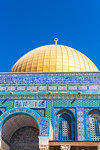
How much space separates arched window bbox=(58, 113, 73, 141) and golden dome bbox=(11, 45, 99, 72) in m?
4.61

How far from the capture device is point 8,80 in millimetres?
15062

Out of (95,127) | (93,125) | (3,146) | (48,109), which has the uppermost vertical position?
(48,109)

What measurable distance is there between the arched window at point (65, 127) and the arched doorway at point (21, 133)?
1.41 metres

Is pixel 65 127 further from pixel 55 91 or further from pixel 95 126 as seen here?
pixel 55 91

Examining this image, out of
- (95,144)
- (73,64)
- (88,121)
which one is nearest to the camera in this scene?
(95,144)

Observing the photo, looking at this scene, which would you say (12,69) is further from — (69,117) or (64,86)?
(69,117)

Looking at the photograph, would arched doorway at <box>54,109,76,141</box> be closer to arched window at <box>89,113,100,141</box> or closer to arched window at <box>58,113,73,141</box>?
arched window at <box>58,113,73,141</box>

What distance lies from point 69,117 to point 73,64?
18.0 feet

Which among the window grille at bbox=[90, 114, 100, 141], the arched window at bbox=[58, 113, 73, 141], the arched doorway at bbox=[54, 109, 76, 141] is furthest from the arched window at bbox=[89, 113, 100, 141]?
the arched window at bbox=[58, 113, 73, 141]

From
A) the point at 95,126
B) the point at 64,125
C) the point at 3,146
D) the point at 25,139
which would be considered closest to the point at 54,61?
the point at 64,125

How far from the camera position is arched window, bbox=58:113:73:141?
12957 mm

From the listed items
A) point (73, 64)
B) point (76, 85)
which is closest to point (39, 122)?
point (76, 85)

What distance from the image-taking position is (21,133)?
1390 cm

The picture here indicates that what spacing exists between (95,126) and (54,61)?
6.45 metres
